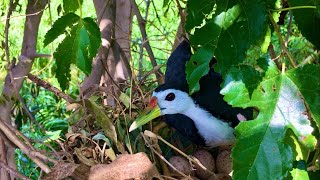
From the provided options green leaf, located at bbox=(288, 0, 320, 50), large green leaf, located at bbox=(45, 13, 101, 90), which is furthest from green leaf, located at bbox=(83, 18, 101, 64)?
green leaf, located at bbox=(288, 0, 320, 50)

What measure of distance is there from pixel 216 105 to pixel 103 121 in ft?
0.53

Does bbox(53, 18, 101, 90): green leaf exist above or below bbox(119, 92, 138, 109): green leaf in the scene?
above

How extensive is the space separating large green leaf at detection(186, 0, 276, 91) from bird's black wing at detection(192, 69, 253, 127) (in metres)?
0.16

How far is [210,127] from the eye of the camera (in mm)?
682

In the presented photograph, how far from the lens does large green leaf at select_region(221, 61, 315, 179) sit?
17.3 inches

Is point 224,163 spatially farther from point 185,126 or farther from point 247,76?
point 247,76

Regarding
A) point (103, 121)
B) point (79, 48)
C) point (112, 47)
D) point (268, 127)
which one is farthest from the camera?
point (112, 47)

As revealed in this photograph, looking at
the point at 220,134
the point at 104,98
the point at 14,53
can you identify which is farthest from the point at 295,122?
the point at 14,53

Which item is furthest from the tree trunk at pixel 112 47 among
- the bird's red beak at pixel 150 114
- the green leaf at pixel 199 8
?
the green leaf at pixel 199 8

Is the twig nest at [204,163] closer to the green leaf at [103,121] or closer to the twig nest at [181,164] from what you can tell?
the twig nest at [181,164]

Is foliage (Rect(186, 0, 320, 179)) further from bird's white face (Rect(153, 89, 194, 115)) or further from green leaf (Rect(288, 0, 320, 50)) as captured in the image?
bird's white face (Rect(153, 89, 194, 115))

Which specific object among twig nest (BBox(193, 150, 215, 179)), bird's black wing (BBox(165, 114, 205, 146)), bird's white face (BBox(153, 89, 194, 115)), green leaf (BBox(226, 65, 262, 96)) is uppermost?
green leaf (BBox(226, 65, 262, 96))

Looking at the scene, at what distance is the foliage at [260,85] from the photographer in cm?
44

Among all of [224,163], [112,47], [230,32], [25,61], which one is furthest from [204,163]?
[25,61]
